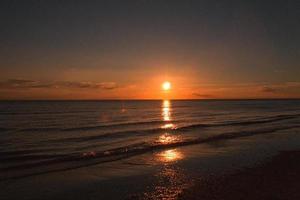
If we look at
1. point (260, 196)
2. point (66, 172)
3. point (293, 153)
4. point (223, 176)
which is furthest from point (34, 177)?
point (293, 153)

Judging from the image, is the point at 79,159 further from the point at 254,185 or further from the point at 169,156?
the point at 254,185

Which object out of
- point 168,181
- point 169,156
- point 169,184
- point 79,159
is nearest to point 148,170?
point 168,181

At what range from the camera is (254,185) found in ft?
38.7

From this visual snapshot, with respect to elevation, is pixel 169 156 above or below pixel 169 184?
below

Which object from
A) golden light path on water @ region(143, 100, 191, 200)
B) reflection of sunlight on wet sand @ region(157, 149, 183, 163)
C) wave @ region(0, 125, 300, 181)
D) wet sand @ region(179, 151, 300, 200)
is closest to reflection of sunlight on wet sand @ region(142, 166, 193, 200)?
golden light path on water @ region(143, 100, 191, 200)

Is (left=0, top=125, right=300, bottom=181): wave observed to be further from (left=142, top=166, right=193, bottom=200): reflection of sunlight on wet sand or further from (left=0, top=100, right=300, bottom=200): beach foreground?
(left=142, top=166, right=193, bottom=200): reflection of sunlight on wet sand

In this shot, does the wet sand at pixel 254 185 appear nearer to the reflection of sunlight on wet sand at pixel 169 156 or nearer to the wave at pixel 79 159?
the reflection of sunlight on wet sand at pixel 169 156

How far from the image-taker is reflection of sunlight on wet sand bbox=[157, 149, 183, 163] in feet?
58.9

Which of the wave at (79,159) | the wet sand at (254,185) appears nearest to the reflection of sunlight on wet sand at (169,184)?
Result: the wet sand at (254,185)

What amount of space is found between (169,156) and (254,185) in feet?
25.6

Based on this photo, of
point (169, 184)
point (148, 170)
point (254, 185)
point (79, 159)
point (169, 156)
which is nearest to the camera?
point (254, 185)

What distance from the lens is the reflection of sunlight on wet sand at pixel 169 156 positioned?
707 inches

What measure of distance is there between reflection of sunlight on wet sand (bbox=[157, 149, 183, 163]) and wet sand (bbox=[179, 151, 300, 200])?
4.61 meters

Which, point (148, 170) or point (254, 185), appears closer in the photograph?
point (254, 185)
